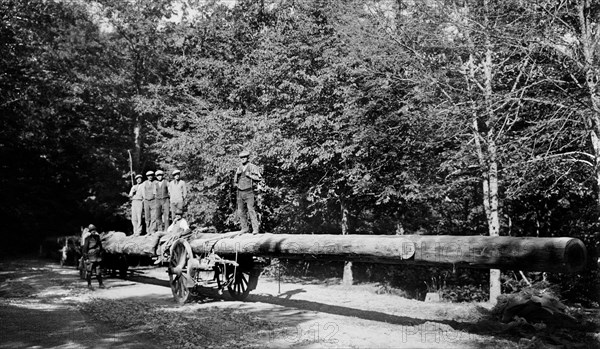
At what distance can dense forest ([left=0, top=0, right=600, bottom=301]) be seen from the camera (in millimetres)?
11500

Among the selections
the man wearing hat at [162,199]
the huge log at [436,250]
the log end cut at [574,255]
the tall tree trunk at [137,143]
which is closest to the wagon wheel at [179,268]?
the huge log at [436,250]

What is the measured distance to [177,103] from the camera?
2756cm

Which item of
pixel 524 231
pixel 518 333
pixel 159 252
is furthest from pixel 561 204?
pixel 159 252

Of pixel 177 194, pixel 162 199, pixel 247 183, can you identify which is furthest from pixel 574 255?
pixel 162 199

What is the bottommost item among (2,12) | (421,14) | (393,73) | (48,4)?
(393,73)

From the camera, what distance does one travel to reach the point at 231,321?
8656mm

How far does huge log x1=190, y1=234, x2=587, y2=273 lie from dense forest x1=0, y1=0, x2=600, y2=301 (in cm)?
464

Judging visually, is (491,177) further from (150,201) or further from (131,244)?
(150,201)

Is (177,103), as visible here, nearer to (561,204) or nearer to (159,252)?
(159,252)

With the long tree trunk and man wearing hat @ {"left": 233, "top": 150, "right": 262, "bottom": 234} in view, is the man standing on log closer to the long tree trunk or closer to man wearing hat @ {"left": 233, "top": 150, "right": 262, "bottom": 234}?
man wearing hat @ {"left": 233, "top": 150, "right": 262, "bottom": 234}

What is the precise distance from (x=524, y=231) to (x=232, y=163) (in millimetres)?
10256

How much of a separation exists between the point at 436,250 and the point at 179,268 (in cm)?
584

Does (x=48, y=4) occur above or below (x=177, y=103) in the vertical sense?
above

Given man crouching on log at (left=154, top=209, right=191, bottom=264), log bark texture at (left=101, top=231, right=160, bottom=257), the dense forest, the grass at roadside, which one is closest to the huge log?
the grass at roadside
